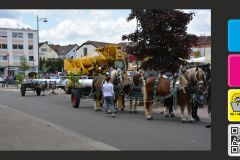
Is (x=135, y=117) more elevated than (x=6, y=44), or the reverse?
(x=6, y=44)

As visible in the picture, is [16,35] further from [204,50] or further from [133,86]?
[133,86]

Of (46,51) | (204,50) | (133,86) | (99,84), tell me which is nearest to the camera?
(133,86)

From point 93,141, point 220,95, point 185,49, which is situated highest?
point 185,49

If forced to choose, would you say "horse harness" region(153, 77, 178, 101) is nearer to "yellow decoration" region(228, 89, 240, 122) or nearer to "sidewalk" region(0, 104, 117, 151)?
"sidewalk" region(0, 104, 117, 151)

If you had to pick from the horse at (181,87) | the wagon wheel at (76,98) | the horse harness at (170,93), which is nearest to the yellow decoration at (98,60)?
the wagon wheel at (76,98)

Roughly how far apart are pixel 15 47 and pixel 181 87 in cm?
8374

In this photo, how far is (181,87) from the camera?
47.0 feet

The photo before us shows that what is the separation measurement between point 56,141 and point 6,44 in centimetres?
8514

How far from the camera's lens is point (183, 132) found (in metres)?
12.1

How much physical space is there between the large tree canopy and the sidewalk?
6.83 meters

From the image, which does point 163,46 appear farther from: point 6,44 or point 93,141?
point 6,44

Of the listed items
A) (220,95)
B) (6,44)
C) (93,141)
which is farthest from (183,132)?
(6,44)

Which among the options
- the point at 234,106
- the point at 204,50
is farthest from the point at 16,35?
Answer: the point at 234,106

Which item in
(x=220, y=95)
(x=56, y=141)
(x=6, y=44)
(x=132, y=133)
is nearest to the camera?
(x=220, y=95)
